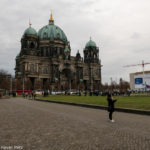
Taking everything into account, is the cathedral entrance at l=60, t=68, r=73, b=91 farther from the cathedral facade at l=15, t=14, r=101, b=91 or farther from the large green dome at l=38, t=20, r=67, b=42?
→ the large green dome at l=38, t=20, r=67, b=42

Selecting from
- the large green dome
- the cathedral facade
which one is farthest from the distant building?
the large green dome

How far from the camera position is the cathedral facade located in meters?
89.7

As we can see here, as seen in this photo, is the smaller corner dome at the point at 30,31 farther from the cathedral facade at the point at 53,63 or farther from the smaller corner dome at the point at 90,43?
the smaller corner dome at the point at 90,43

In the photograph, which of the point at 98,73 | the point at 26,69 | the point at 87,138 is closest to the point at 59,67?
the point at 26,69

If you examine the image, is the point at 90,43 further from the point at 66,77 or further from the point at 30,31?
the point at 30,31

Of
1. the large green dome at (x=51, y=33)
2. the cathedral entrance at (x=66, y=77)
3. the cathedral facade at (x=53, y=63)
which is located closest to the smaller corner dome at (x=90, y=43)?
the cathedral facade at (x=53, y=63)

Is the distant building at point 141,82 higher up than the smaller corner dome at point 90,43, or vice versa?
the smaller corner dome at point 90,43

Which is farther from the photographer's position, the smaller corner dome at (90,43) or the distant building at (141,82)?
the smaller corner dome at (90,43)

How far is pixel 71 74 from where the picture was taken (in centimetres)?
10256

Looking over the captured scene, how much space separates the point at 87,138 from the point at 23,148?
91.7 inches

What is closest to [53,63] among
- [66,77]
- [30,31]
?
[66,77]

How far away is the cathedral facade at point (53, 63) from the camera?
89.7 metres

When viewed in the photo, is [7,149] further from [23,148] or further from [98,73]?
[98,73]

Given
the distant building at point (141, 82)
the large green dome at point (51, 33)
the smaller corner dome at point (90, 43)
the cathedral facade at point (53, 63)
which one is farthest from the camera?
the smaller corner dome at point (90, 43)
